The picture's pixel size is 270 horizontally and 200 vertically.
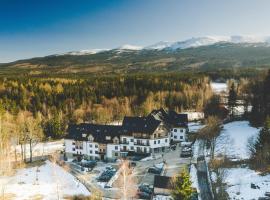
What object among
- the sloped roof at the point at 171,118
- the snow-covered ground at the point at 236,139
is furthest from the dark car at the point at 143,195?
the sloped roof at the point at 171,118

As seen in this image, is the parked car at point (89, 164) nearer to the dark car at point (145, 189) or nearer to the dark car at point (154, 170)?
the dark car at point (154, 170)

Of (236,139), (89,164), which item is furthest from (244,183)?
(89,164)

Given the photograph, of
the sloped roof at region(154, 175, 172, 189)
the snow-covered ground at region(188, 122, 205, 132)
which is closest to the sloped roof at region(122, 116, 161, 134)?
the sloped roof at region(154, 175, 172, 189)

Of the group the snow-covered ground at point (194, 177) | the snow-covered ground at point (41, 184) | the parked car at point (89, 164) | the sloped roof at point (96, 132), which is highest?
the sloped roof at point (96, 132)

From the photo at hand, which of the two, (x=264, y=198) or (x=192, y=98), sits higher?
(x=192, y=98)

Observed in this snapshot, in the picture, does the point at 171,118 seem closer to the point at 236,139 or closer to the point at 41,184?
the point at 236,139

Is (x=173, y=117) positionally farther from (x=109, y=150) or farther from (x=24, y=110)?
(x=24, y=110)

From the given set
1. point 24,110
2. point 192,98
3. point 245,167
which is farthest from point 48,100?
point 245,167
